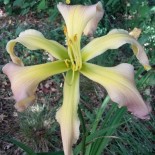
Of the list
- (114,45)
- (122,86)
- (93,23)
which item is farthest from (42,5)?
(122,86)

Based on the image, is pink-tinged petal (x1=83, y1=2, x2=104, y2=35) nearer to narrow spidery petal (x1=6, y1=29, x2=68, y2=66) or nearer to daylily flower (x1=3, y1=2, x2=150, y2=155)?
daylily flower (x1=3, y1=2, x2=150, y2=155)

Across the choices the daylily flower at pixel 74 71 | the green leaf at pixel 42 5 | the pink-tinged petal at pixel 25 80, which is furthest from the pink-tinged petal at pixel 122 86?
the green leaf at pixel 42 5

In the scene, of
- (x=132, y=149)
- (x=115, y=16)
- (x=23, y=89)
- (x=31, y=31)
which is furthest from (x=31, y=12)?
(x=23, y=89)

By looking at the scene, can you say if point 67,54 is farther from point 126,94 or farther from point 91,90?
point 91,90

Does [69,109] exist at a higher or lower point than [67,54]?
lower

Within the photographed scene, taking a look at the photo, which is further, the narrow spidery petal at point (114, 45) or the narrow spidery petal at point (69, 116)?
the narrow spidery petal at point (114, 45)

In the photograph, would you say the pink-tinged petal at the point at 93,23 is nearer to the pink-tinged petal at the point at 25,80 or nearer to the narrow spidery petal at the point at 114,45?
the narrow spidery petal at the point at 114,45

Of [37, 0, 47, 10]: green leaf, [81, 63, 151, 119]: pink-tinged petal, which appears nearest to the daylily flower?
[81, 63, 151, 119]: pink-tinged petal
